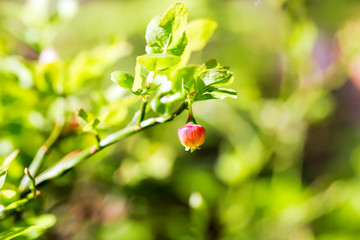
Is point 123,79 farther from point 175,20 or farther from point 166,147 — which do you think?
point 166,147

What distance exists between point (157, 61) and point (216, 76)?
5 centimetres

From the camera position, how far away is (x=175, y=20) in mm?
348

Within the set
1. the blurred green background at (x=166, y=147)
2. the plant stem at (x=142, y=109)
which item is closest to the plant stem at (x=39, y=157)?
the blurred green background at (x=166, y=147)

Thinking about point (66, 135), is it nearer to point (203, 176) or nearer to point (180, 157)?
point (203, 176)

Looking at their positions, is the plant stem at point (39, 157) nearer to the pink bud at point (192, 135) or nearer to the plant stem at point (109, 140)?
the plant stem at point (109, 140)

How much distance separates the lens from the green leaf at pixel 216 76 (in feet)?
1.11

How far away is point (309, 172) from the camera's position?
4.86 feet

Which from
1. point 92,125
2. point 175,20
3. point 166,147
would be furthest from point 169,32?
point 166,147

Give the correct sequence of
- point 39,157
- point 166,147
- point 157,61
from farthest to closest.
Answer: point 166,147 < point 39,157 < point 157,61

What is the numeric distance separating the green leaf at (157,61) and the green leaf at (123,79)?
24 mm

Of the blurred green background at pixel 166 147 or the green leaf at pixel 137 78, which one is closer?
the green leaf at pixel 137 78

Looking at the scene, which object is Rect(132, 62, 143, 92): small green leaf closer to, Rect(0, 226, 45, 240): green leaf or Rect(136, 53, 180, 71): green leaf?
Rect(136, 53, 180, 71): green leaf

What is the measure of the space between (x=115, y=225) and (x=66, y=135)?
15.3 inches

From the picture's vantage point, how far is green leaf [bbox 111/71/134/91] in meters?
0.35
